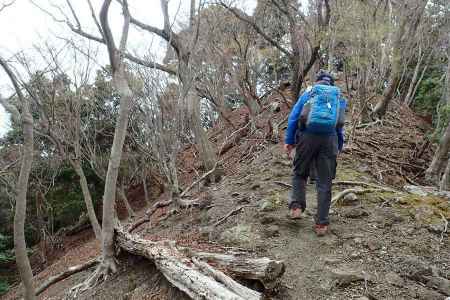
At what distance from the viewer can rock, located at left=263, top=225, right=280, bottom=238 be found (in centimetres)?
390

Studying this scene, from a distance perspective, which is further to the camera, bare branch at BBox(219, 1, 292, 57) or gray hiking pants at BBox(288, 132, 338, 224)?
bare branch at BBox(219, 1, 292, 57)

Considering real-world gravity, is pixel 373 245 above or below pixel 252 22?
below

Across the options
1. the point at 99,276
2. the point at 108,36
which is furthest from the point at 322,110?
the point at 99,276

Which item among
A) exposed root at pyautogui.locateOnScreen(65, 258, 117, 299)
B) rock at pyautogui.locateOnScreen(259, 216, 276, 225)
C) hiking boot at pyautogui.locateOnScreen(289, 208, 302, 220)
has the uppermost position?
hiking boot at pyautogui.locateOnScreen(289, 208, 302, 220)

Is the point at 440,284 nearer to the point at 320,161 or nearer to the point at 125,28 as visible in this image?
the point at 320,161

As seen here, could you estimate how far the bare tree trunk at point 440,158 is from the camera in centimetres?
573

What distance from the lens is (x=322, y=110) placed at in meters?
3.50

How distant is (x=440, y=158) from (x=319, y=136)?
3511 millimetres

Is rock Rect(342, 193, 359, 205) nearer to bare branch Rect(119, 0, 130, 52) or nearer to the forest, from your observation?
the forest

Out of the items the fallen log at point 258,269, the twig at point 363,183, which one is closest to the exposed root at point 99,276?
the fallen log at point 258,269

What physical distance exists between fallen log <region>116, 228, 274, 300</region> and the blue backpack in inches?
66.9

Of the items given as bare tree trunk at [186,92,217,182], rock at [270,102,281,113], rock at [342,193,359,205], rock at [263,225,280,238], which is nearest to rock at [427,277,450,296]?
rock at [263,225,280,238]

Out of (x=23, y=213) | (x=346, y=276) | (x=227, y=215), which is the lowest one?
(x=346, y=276)

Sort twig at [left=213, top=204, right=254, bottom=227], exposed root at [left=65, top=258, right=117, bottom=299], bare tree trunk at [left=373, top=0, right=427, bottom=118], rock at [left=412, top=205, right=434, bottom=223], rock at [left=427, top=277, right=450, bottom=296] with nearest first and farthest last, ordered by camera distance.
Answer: rock at [left=427, top=277, right=450, bottom=296] < rock at [left=412, top=205, right=434, bottom=223] < exposed root at [left=65, top=258, right=117, bottom=299] < twig at [left=213, top=204, right=254, bottom=227] < bare tree trunk at [left=373, top=0, right=427, bottom=118]
